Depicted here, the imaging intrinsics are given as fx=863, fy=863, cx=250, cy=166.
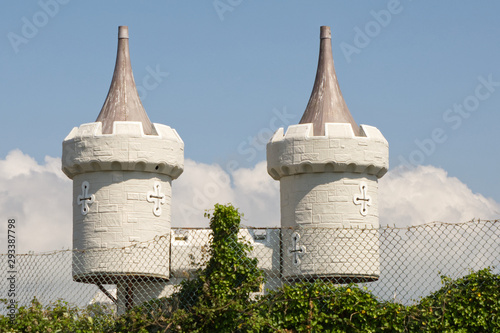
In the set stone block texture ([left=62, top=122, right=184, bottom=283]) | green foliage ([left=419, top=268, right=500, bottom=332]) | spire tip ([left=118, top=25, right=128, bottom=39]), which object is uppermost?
spire tip ([left=118, top=25, right=128, bottom=39])

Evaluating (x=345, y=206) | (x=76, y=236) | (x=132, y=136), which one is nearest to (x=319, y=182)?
(x=345, y=206)

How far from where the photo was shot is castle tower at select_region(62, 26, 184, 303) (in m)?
15.0

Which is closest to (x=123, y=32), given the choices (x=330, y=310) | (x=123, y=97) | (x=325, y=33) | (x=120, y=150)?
(x=123, y=97)

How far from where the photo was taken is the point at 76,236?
50.7ft

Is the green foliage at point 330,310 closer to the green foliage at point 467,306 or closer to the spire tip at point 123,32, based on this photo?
the green foliage at point 467,306

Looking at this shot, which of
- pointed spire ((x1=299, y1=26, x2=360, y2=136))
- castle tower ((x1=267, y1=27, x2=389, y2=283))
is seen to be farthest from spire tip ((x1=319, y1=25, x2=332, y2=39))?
castle tower ((x1=267, y1=27, x2=389, y2=283))

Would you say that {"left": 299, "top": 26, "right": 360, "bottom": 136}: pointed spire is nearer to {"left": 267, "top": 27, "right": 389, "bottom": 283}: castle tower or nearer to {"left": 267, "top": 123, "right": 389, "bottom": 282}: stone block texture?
{"left": 267, "top": 27, "right": 389, "bottom": 283}: castle tower

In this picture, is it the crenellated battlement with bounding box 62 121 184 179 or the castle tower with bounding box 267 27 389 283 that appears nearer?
the crenellated battlement with bounding box 62 121 184 179

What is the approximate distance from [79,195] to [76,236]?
2.41 feet

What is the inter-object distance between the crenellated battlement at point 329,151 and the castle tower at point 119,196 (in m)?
1.90

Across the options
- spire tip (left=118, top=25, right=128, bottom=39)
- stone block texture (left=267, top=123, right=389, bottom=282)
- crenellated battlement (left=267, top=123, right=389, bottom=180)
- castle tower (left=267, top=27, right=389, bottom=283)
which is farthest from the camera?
spire tip (left=118, top=25, right=128, bottom=39)

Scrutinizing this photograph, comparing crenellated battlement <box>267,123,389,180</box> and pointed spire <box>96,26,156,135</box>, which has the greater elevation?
pointed spire <box>96,26,156,135</box>

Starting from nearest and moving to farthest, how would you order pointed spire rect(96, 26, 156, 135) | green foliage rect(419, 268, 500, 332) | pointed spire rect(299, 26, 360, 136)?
green foliage rect(419, 268, 500, 332), pointed spire rect(96, 26, 156, 135), pointed spire rect(299, 26, 360, 136)

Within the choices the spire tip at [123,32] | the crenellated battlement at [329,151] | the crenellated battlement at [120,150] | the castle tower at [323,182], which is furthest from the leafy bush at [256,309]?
the spire tip at [123,32]
